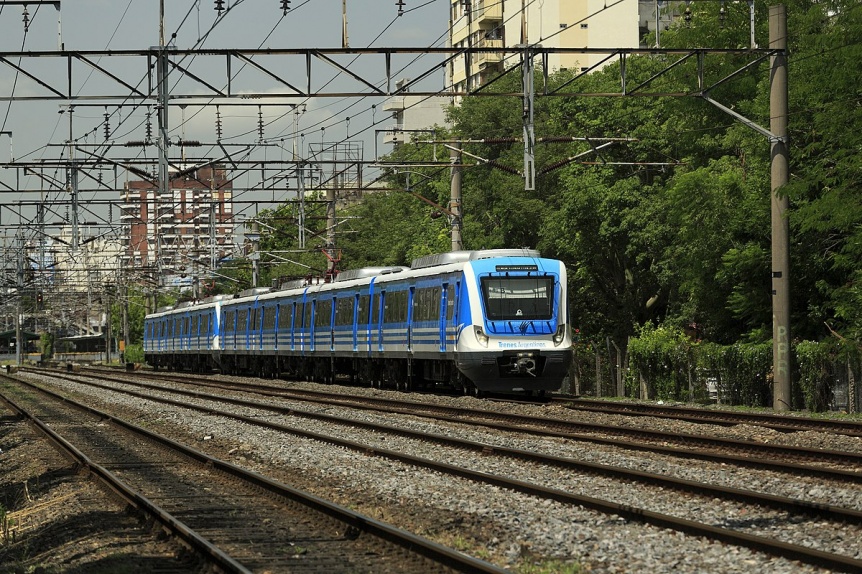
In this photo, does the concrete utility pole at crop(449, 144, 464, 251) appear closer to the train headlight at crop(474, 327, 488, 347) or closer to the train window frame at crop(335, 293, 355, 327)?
the train window frame at crop(335, 293, 355, 327)

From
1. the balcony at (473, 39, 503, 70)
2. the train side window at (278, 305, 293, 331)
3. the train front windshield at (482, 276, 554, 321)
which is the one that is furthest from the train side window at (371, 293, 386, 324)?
the balcony at (473, 39, 503, 70)

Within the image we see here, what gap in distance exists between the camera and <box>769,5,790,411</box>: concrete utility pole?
998 inches

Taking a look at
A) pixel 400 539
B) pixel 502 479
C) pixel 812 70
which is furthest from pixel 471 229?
pixel 400 539

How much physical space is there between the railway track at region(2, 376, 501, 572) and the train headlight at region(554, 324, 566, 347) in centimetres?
1116

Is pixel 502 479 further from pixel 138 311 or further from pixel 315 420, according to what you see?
pixel 138 311

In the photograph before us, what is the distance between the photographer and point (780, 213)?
25516 mm

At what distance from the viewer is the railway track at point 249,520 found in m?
9.73

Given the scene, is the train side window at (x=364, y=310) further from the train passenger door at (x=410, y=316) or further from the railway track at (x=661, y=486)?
the railway track at (x=661, y=486)

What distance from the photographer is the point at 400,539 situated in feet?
33.6

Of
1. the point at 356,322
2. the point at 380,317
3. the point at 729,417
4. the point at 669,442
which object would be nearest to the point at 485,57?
the point at 356,322

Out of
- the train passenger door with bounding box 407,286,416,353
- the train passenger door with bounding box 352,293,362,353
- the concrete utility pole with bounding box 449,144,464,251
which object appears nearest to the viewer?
the train passenger door with bounding box 407,286,416,353

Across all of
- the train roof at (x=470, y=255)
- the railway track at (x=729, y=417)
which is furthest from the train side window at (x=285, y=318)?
the railway track at (x=729, y=417)

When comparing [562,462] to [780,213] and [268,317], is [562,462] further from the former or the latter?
[268,317]

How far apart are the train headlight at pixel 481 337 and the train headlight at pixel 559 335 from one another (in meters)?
1.62
